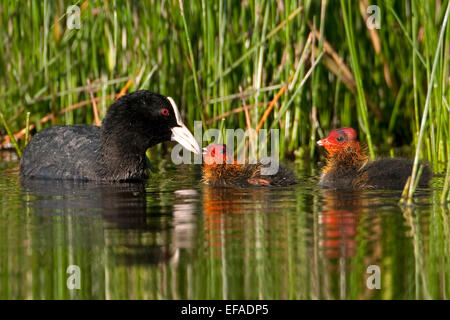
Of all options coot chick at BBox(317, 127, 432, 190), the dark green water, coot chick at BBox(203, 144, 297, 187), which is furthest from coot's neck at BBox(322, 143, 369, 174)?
the dark green water

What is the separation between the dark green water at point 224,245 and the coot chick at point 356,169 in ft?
0.77

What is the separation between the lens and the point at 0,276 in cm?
433

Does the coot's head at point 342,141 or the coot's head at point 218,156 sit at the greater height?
the coot's head at point 342,141

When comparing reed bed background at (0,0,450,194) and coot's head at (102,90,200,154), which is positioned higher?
reed bed background at (0,0,450,194)

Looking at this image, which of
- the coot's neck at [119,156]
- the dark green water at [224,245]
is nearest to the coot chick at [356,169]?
the dark green water at [224,245]

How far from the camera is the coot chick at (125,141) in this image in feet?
27.1

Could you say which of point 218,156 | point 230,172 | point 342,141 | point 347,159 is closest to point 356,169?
point 347,159

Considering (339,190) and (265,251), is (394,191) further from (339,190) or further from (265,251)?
(265,251)

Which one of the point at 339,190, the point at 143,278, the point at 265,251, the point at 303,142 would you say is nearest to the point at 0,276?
the point at 143,278

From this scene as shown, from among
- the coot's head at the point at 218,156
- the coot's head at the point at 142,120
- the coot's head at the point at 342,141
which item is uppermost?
the coot's head at the point at 142,120

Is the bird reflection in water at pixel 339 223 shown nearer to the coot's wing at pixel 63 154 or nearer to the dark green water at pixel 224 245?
the dark green water at pixel 224 245

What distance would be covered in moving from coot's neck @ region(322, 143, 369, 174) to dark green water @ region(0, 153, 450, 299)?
54 centimetres

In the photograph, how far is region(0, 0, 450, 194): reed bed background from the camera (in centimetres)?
888

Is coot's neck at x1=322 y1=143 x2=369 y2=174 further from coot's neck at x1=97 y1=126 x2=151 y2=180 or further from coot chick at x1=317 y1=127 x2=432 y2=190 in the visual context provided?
coot's neck at x1=97 y1=126 x2=151 y2=180
